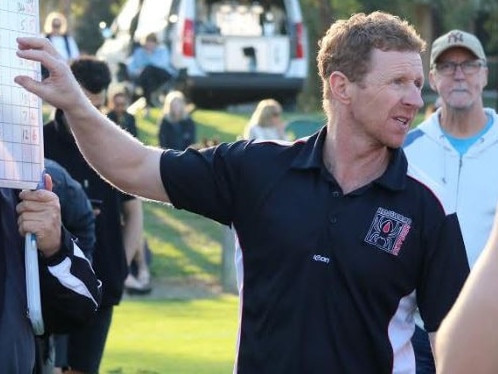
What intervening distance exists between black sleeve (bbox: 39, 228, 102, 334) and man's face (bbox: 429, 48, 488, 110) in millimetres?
3068

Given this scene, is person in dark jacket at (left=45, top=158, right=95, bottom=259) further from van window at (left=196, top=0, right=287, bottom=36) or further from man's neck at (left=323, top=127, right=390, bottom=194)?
van window at (left=196, top=0, right=287, bottom=36)

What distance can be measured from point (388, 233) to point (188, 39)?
854 inches

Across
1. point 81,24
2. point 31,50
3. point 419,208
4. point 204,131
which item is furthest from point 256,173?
point 81,24

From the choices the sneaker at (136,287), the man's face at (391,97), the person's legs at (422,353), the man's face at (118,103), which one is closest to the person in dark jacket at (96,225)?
the person's legs at (422,353)

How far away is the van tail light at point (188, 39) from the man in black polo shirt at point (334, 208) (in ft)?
69.5

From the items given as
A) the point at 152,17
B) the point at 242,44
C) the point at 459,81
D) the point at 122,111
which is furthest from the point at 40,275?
the point at 152,17

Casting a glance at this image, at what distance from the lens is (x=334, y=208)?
4.88 m

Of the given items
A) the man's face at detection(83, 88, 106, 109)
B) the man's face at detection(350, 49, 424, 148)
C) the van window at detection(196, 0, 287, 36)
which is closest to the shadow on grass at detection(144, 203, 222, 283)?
the van window at detection(196, 0, 287, 36)

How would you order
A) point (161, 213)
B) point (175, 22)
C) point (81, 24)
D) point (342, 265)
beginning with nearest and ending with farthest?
point (342, 265) → point (161, 213) → point (175, 22) → point (81, 24)

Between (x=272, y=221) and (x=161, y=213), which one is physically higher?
(x=272, y=221)

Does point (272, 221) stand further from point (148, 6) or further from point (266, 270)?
point (148, 6)

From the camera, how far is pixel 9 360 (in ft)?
14.9

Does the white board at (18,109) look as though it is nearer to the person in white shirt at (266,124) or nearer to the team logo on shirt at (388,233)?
the team logo on shirt at (388,233)

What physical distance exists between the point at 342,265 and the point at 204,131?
20595 mm
